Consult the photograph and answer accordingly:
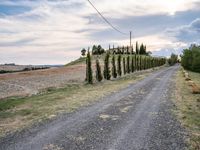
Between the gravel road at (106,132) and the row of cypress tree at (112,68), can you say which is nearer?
the gravel road at (106,132)

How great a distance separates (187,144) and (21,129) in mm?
6220

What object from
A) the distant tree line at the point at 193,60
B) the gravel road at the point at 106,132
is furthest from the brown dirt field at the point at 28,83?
the distant tree line at the point at 193,60

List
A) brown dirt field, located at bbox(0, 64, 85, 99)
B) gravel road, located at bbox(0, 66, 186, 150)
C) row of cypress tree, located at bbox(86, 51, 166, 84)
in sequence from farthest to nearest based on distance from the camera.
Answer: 1. row of cypress tree, located at bbox(86, 51, 166, 84)
2. brown dirt field, located at bbox(0, 64, 85, 99)
3. gravel road, located at bbox(0, 66, 186, 150)

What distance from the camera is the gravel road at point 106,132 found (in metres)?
10.4

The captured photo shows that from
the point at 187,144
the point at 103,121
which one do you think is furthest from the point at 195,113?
the point at 187,144

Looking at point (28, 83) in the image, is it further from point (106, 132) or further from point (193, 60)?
point (193, 60)

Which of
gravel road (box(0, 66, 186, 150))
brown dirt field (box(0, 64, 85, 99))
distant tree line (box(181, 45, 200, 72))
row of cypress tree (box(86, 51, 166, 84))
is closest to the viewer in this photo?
gravel road (box(0, 66, 186, 150))

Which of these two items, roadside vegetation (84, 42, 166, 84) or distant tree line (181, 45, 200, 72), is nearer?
roadside vegetation (84, 42, 166, 84)

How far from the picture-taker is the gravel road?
10.4m

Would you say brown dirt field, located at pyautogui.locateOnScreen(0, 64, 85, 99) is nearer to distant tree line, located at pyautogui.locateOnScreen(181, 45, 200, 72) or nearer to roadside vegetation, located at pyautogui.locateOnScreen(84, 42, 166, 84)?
roadside vegetation, located at pyautogui.locateOnScreen(84, 42, 166, 84)

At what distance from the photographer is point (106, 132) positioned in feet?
39.8

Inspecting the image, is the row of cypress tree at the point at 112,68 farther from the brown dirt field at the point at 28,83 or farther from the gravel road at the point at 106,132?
the gravel road at the point at 106,132

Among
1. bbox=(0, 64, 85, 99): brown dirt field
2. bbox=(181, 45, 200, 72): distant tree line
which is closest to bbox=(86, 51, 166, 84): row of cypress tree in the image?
bbox=(0, 64, 85, 99): brown dirt field

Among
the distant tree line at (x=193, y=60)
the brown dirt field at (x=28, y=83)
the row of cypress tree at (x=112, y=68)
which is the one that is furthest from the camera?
the distant tree line at (x=193, y=60)
